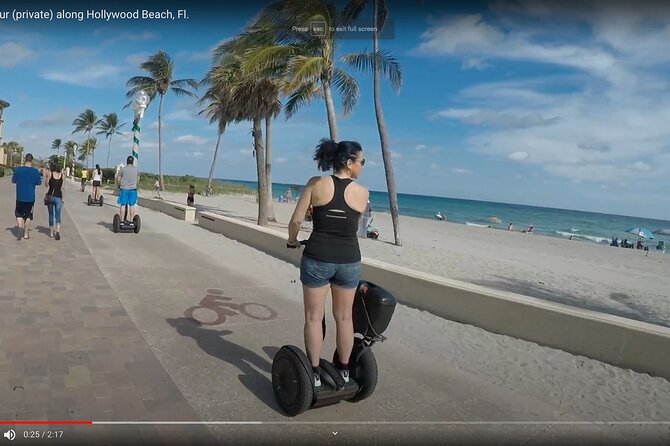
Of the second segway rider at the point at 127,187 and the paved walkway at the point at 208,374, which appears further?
the second segway rider at the point at 127,187

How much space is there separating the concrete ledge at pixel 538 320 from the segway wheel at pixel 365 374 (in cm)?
233

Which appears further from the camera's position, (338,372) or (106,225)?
(106,225)

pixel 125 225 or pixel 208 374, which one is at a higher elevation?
pixel 125 225

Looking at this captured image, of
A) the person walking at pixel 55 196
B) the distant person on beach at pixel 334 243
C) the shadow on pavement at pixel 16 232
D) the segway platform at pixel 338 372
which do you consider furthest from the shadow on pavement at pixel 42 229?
the distant person on beach at pixel 334 243

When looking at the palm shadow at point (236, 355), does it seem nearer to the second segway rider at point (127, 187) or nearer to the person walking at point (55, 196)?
the person walking at point (55, 196)

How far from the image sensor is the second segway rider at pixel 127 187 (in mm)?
10570

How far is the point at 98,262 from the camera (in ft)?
23.4

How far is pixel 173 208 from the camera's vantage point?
694 inches

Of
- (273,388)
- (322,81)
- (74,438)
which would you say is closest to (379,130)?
(322,81)

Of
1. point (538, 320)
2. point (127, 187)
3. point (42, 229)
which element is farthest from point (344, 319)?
point (42, 229)

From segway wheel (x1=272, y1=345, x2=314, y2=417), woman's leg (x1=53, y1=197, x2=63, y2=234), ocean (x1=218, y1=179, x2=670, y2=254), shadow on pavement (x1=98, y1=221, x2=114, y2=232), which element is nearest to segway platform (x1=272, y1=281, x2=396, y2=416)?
segway wheel (x1=272, y1=345, x2=314, y2=417)

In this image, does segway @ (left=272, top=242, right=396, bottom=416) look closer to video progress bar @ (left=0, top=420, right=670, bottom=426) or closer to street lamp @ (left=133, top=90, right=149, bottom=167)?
video progress bar @ (left=0, top=420, right=670, bottom=426)

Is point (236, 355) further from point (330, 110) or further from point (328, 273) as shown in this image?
point (330, 110)

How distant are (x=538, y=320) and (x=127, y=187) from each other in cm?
965
